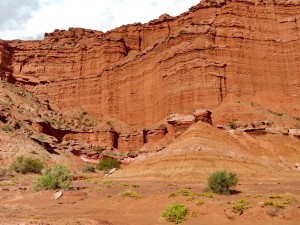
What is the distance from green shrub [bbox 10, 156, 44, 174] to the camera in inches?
1465

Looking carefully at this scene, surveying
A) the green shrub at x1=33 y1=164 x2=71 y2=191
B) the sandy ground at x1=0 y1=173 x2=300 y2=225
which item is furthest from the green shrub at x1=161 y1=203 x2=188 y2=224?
the green shrub at x1=33 y1=164 x2=71 y2=191

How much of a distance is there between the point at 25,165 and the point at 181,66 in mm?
30895

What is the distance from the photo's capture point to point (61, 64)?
268ft

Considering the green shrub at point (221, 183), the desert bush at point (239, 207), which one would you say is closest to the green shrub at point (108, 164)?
the green shrub at point (221, 183)

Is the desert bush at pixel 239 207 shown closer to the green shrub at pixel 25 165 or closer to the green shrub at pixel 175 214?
the green shrub at pixel 175 214

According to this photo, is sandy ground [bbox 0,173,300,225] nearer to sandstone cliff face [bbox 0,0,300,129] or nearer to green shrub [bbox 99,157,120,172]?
green shrub [bbox 99,157,120,172]

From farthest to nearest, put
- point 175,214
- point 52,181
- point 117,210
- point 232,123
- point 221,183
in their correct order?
point 232,123 → point 52,181 → point 221,183 → point 117,210 → point 175,214

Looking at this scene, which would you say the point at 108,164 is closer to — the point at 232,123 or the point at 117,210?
the point at 232,123

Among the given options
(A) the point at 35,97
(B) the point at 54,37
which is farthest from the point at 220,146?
(B) the point at 54,37

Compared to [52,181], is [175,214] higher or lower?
lower

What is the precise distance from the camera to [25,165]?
37281 mm

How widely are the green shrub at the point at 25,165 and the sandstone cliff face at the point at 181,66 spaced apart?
25.1 m

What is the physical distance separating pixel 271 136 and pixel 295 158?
4063 mm

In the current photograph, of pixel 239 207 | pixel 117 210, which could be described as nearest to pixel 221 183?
pixel 117 210
